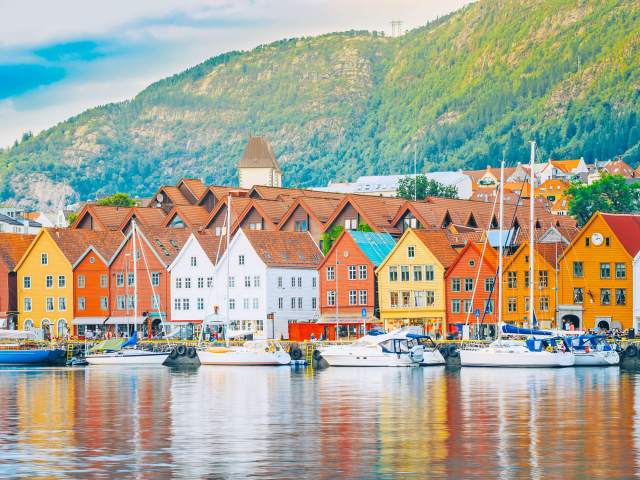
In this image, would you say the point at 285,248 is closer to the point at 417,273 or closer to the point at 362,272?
the point at 362,272

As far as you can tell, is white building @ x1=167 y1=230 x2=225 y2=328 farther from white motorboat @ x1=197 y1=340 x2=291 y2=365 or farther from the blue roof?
white motorboat @ x1=197 y1=340 x2=291 y2=365

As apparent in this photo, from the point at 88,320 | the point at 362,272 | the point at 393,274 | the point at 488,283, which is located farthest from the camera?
the point at 88,320

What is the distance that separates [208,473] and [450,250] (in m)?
99.3

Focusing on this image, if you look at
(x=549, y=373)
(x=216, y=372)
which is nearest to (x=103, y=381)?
(x=216, y=372)

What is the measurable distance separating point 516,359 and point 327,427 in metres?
48.0

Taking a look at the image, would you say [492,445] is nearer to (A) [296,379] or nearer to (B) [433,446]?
A: (B) [433,446]

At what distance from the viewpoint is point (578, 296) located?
130250 mm

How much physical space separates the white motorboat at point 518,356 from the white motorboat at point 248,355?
52.7 ft

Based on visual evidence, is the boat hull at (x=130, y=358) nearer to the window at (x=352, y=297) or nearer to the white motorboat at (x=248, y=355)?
the white motorboat at (x=248, y=355)

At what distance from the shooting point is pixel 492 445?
163 ft

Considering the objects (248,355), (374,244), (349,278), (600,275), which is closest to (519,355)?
(248,355)

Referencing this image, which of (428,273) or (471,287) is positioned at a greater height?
(428,273)

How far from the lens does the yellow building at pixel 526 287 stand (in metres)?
130

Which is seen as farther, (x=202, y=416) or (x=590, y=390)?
(x=590, y=390)
